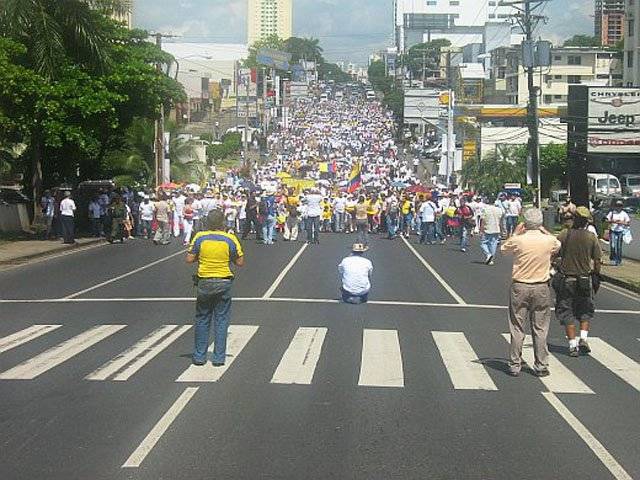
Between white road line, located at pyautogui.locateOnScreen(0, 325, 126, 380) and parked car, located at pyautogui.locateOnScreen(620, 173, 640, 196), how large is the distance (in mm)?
51004

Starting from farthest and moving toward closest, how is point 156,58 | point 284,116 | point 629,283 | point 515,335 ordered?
point 284,116, point 156,58, point 629,283, point 515,335

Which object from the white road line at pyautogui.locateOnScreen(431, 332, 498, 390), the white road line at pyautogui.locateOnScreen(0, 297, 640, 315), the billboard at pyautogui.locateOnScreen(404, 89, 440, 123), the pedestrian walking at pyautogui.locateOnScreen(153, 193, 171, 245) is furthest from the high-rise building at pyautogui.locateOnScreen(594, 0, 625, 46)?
the white road line at pyautogui.locateOnScreen(431, 332, 498, 390)

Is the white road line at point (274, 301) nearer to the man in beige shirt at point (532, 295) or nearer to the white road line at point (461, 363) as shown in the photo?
the white road line at point (461, 363)

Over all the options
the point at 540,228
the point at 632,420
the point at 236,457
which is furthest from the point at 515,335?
the point at 236,457

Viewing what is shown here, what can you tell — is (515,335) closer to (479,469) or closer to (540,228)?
(540,228)

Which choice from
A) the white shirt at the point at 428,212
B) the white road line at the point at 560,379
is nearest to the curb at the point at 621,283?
the white road line at the point at 560,379

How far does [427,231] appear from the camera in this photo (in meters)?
36.9

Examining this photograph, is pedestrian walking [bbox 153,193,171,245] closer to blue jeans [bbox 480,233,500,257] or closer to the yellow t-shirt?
blue jeans [bbox 480,233,500,257]

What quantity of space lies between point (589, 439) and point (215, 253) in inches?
185

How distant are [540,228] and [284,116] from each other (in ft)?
458

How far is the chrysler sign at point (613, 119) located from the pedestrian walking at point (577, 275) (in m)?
50.4

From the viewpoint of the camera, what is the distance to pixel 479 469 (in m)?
7.62

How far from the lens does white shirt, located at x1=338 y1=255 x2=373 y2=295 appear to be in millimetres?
18078

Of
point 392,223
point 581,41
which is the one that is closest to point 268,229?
point 392,223
